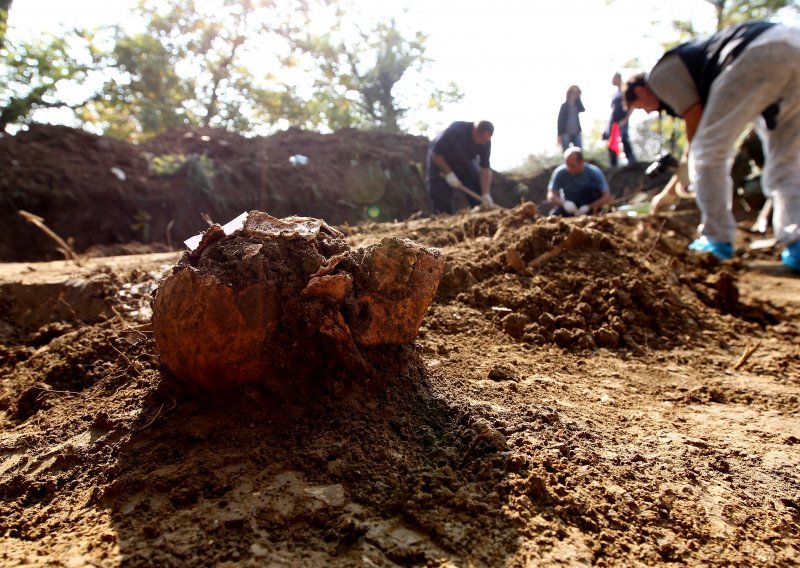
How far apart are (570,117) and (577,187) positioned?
2963 millimetres

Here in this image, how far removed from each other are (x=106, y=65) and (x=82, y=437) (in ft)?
40.6

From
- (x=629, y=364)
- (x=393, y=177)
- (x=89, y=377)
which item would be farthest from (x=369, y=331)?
(x=393, y=177)

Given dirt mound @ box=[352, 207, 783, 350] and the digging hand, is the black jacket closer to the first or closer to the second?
the digging hand

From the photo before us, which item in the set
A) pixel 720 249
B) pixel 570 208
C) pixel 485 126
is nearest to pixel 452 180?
pixel 485 126

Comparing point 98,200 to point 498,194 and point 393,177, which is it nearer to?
point 393,177

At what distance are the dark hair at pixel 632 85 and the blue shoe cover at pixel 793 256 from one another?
1692 millimetres

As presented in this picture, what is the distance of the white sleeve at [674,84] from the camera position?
12.6 ft

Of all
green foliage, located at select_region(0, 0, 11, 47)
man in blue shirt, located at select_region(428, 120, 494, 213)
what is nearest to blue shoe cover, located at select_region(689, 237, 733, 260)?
man in blue shirt, located at select_region(428, 120, 494, 213)

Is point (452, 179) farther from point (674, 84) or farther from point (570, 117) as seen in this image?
point (570, 117)

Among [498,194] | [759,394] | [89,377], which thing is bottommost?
[759,394]

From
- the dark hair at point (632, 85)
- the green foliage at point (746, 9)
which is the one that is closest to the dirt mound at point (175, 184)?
the dark hair at point (632, 85)

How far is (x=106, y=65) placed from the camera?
11.1 meters

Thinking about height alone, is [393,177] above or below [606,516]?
above

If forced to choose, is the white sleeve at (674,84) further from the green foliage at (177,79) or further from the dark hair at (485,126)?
the green foliage at (177,79)
